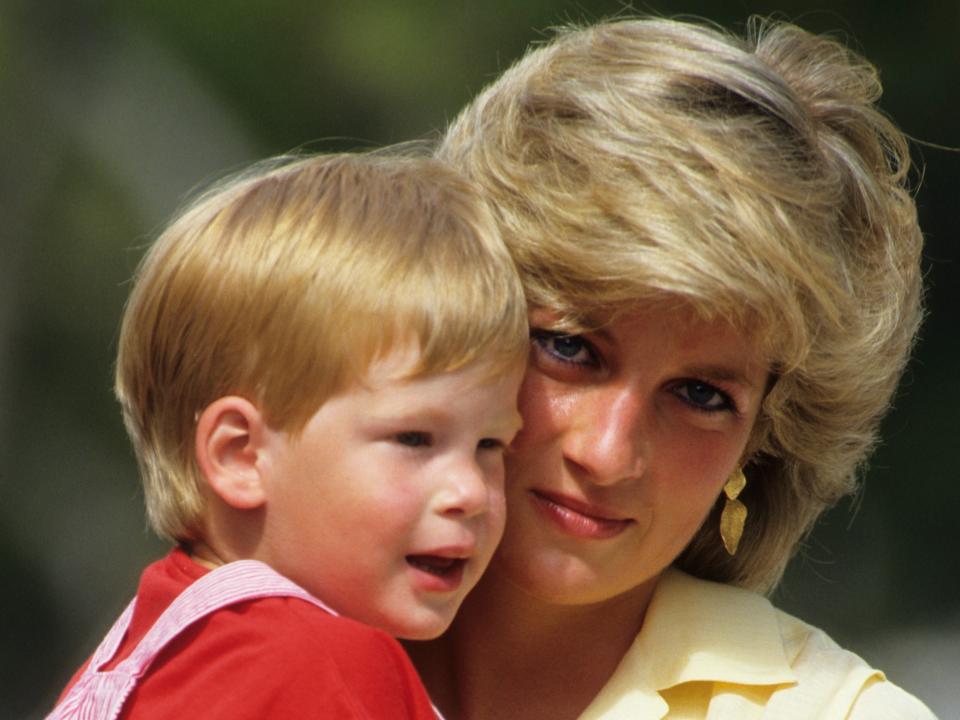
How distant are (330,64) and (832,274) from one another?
14.3 ft

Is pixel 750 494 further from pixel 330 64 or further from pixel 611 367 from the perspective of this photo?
pixel 330 64

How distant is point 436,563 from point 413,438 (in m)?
0.17

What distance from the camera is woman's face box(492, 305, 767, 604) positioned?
254cm

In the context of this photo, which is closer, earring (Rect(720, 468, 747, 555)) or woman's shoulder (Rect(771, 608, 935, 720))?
woman's shoulder (Rect(771, 608, 935, 720))

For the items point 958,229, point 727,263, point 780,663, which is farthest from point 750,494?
point 958,229

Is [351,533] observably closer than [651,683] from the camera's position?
Yes

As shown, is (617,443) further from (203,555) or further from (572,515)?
(203,555)

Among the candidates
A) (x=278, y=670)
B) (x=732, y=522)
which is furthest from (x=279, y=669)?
(x=732, y=522)

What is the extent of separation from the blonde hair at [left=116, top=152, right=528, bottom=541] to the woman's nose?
23cm

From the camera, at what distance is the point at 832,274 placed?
2637 millimetres

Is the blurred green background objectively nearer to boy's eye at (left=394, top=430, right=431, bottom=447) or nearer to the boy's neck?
the boy's neck

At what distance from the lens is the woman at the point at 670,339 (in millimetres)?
2520

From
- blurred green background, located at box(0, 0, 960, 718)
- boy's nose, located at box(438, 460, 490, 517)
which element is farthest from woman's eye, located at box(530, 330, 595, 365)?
blurred green background, located at box(0, 0, 960, 718)

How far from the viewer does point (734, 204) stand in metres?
2.50
